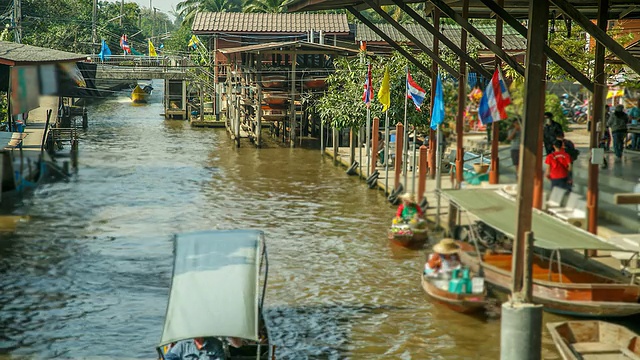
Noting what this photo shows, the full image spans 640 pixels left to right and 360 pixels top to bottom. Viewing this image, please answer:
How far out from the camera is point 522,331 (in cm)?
1219

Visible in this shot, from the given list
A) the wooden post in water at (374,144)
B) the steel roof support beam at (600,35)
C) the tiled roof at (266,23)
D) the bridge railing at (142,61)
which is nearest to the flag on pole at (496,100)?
the steel roof support beam at (600,35)

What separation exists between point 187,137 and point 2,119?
12.2m

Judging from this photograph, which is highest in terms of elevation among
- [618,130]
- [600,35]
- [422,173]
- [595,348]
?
[600,35]

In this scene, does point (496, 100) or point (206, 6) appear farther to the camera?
point (206, 6)

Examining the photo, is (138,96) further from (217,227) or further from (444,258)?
(444,258)

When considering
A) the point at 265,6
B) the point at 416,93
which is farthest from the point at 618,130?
the point at 265,6

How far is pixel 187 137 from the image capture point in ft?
157

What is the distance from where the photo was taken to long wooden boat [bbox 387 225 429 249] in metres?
22.2

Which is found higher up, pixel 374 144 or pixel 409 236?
pixel 374 144

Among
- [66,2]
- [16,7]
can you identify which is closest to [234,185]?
[16,7]

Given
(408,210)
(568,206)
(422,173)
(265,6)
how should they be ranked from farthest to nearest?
(265,6) < (422,173) < (408,210) < (568,206)

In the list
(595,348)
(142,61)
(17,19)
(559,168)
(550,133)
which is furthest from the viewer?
(142,61)

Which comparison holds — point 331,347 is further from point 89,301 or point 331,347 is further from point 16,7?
point 16,7

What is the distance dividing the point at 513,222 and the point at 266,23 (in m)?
46.6
